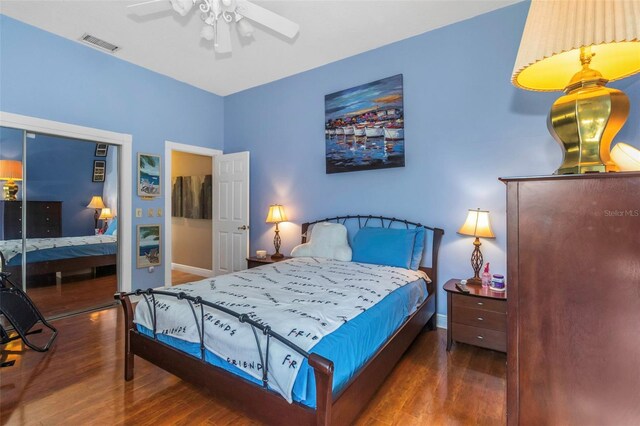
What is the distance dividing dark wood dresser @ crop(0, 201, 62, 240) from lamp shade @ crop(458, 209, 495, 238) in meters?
4.38

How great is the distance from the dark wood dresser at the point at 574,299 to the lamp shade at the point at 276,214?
130 inches

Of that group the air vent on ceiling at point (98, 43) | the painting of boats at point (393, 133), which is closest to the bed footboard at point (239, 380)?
the painting of boats at point (393, 133)

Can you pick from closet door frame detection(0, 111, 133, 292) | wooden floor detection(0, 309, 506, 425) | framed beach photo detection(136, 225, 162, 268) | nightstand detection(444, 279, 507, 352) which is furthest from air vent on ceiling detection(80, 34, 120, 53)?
nightstand detection(444, 279, 507, 352)

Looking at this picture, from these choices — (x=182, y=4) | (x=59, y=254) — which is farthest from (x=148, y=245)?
(x=182, y=4)

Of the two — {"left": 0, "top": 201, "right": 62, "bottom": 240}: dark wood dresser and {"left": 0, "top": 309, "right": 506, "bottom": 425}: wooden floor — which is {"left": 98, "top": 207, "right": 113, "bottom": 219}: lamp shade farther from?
{"left": 0, "top": 309, "right": 506, "bottom": 425}: wooden floor

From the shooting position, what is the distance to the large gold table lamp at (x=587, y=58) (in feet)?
2.86

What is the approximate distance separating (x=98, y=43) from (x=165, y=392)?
3.74m

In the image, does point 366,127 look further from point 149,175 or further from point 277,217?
point 149,175

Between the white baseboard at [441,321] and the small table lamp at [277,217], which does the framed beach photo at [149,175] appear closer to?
the small table lamp at [277,217]

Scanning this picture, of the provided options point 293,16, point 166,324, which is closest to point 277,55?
point 293,16

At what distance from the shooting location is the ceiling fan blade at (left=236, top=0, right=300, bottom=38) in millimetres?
2197

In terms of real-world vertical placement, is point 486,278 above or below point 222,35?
below

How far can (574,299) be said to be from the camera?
0.87 m

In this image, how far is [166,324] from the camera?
1.82m
